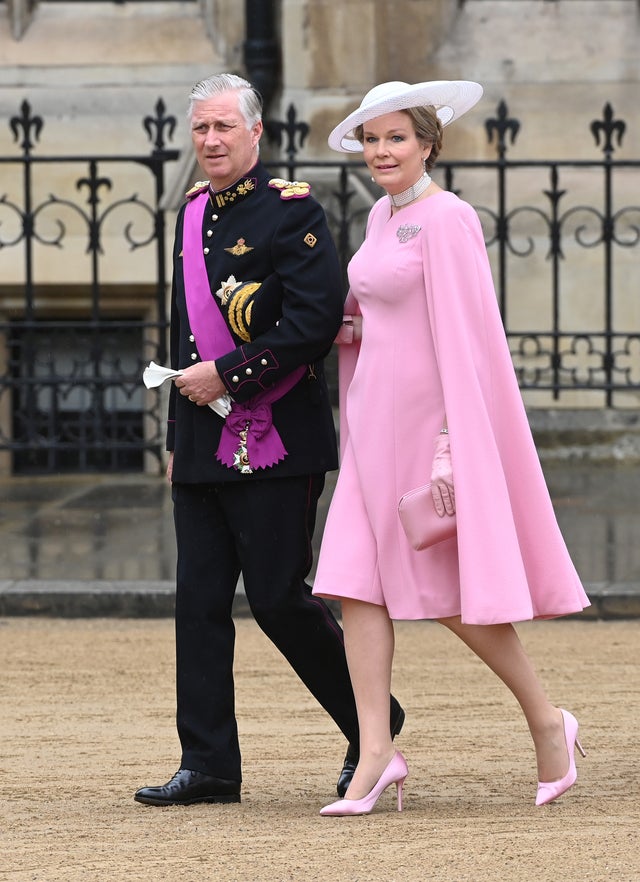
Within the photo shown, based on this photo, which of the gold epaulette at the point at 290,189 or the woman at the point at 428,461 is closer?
the woman at the point at 428,461

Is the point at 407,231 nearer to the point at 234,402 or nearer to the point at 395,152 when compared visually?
the point at 395,152

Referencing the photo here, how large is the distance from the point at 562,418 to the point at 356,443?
6.94m

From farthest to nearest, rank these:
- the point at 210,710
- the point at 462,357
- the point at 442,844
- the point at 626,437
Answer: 1. the point at 626,437
2. the point at 210,710
3. the point at 462,357
4. the point at 442,844

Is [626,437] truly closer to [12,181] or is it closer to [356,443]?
[12,181]

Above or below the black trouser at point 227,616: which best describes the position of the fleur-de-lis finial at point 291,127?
above

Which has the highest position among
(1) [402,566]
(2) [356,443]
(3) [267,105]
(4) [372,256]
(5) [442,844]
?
(3) [267,105]

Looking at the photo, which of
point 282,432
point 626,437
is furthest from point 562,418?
point 282,432

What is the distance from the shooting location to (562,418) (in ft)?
37.9

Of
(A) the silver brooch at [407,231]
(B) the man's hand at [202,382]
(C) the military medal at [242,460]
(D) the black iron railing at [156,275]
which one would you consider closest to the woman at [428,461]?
(A) the silver brooch at [407,231]

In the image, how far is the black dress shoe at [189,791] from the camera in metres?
4.86

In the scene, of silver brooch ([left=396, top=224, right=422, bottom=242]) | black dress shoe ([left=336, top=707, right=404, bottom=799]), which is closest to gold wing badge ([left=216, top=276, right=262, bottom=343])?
silver brooch ([left=396, top=224, right=422, bottom=242])

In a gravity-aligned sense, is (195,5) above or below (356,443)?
above

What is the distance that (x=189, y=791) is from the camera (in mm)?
4863

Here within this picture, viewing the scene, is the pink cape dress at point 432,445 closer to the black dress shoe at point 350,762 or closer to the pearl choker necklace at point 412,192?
the pearl choker necklace at point 412,192
